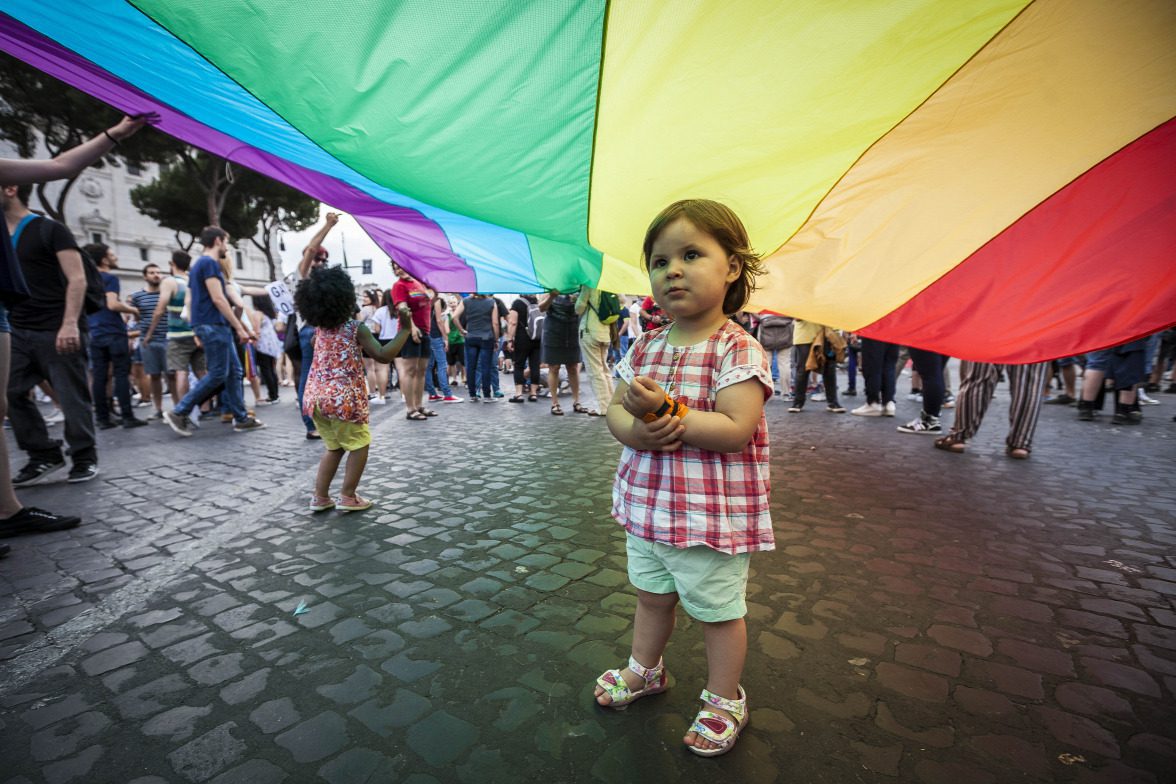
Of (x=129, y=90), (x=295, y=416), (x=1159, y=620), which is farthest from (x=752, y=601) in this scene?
(x=295, y=416)

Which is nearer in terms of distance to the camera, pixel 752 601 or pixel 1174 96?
pixel 1174 96

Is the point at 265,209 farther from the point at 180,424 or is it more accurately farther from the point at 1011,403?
the point at 1011,403

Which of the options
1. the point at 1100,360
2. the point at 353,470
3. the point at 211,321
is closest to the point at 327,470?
the point at 353,470

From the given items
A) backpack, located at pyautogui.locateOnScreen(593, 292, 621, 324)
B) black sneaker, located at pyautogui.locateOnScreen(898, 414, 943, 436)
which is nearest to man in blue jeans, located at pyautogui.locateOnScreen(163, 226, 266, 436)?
backpack, located at pyautogui.locateOnScreen(593, 292, 621, 324)

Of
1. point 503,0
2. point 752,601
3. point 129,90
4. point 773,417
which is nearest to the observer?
point 503,0

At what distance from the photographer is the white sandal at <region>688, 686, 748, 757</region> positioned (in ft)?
5.16

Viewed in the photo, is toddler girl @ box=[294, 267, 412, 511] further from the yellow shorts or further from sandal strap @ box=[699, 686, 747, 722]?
sandal strap @ box=[699, 686, 747, 722]

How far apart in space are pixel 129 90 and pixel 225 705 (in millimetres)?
2952

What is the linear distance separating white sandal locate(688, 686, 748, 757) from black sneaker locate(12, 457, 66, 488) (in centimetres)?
600

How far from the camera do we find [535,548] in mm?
3119

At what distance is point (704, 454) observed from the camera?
5.19 ft

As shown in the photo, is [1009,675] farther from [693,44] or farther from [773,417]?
[773,417]

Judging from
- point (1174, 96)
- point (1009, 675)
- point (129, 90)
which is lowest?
point (1009, 675)

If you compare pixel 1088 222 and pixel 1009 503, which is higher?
pixel 1088 222
